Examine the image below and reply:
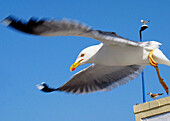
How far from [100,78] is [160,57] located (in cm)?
184

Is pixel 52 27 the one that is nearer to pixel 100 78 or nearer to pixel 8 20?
pixel 8 20

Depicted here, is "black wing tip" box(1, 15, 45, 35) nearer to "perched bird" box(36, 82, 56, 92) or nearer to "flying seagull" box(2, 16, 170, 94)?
"flying seagull" box(2, 16, 170, 94)

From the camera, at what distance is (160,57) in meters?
6.34

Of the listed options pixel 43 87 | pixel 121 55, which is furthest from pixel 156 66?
pixel 43 87

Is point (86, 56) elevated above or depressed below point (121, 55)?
above

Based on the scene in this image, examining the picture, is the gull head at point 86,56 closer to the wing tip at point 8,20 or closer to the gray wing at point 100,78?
the gray wing at point 100,78

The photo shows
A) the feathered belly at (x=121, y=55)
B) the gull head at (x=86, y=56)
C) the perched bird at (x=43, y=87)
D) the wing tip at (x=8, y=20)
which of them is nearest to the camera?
the wing tip at (x=8, y=20)

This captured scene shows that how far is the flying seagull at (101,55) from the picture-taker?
15.3ft

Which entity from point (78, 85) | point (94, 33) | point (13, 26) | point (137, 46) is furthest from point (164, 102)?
point (13, 26)

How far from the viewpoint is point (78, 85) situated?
7.69 meters

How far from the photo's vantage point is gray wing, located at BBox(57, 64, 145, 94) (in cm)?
756

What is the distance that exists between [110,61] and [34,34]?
2081 millimetres

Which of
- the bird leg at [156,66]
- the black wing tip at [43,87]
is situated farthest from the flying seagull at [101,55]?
the black wing tip at [43,87]

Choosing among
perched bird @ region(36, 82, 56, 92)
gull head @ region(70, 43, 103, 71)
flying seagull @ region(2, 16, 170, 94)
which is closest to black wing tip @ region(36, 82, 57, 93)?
perched bird @ region(36, 82, 56, 92)
